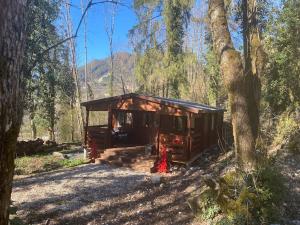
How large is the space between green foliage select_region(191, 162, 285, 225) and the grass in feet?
32.8

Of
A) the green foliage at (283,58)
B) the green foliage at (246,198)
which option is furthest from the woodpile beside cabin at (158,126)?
the green foliage at (246,198)

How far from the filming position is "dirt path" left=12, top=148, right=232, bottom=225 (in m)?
9.27

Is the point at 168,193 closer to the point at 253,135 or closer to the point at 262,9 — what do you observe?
the point at 253,135

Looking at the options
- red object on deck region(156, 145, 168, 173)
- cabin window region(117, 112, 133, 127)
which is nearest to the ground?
red object on deck region(156, 145, 168, 173)

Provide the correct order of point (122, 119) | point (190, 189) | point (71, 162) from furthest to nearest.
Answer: point (122, 119), point (71, 162), point (190, 189)

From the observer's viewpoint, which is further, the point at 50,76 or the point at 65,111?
the point at 65,111

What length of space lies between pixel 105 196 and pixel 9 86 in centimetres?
957

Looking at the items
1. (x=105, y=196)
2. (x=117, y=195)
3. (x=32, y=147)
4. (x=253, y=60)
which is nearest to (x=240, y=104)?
(x=117, y=195)

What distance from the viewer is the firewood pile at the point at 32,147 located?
20.0m

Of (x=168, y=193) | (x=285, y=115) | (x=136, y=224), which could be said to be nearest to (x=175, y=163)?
(x=168, y=193)

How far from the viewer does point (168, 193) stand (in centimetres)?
1154

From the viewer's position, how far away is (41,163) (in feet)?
59.1

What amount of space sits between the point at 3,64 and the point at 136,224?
24.0 ft

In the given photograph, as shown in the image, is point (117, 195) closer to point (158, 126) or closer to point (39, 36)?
point (158, 126)
